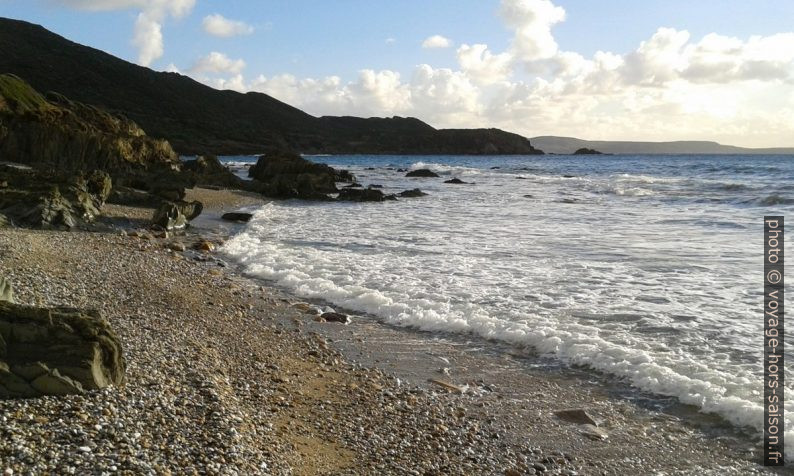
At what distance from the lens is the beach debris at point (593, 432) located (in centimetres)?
530

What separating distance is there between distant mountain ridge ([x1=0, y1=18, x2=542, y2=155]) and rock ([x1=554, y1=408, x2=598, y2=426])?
3502 inches

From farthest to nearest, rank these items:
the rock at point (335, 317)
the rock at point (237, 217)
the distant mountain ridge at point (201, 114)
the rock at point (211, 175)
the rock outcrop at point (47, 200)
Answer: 1. the distant mountain ridge at point (201, 114)
2. the rock at point (211, 175)
3. the rock at point (237, 217)
4. the rock outcrop at point (47, 200)
5. the rock at point (335, 317)

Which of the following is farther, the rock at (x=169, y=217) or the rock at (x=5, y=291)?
the rock at (x=169, y=217)

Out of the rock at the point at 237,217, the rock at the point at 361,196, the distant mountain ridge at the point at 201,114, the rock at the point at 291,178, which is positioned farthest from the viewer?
the distant mountain ridge at the point at 201,114

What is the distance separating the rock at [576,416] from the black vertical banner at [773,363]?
138 centimetres

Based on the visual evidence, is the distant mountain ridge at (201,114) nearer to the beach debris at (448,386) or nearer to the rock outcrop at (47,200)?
the rock outcrop at (47,200)

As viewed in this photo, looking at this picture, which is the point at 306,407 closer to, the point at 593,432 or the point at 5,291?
the point at 593,432

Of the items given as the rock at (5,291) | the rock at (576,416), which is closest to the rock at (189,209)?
the rock at (5,291)

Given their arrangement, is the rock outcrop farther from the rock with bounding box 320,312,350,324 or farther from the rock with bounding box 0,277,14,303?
the rock with bounding box 0,277,14,303

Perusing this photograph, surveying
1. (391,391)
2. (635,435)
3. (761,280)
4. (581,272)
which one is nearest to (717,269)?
(761,280)

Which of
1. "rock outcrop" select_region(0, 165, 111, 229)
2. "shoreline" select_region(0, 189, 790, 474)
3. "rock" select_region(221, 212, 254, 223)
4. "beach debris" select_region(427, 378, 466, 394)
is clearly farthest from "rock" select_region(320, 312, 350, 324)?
"rock" select_region(221, 212, 254, 223)

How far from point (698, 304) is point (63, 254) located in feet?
32.7

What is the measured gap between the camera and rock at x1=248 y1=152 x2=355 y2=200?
30.6 meters

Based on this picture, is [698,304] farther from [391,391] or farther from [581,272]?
[391,391]
